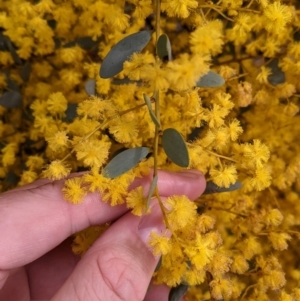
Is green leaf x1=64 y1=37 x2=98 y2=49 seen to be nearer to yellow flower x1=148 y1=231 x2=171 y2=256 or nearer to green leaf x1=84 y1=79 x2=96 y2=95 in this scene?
green leaf x1=84 y1=79 x2=96 y2=95

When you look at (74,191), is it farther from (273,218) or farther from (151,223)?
(273,218)

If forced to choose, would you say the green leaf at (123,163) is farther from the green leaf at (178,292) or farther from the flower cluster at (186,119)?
the green leaf at (178,292)

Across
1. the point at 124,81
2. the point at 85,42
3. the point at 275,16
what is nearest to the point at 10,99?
the point at 85,42

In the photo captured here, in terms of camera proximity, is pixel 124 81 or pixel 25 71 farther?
pixel 25 71

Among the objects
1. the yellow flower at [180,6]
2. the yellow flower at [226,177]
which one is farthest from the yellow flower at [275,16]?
the yellow flower at [226,177]

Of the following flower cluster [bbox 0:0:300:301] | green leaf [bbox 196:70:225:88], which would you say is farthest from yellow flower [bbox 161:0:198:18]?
green leaf [bbox 196:70:225:88]

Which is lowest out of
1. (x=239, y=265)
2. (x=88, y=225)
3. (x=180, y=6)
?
(x=239, y=265)
